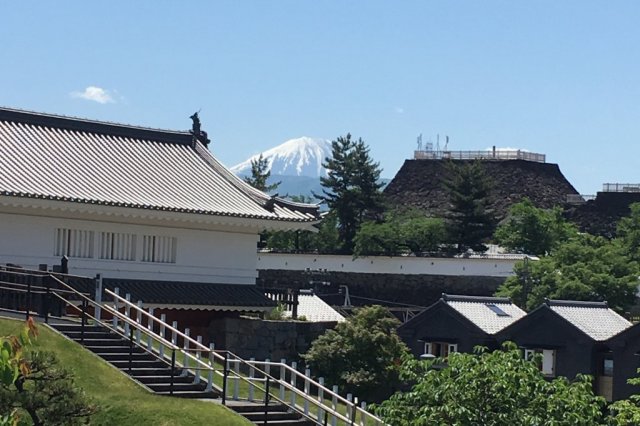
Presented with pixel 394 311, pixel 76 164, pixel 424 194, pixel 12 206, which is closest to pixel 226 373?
pixel 12 206

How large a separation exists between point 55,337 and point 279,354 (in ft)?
27.6

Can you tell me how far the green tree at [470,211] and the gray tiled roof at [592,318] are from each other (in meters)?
22.5

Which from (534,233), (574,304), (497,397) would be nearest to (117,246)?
(497,397)

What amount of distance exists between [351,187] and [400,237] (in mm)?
7503

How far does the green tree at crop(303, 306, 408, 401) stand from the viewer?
29969 millimetres

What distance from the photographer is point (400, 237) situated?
217ft

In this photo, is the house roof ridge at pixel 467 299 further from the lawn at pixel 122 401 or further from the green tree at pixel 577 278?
the lawn at pixel 122 401

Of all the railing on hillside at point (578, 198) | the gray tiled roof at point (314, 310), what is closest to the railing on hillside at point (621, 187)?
the railing on hillside at point (578, 198)

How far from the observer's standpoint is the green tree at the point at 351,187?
2835 inches

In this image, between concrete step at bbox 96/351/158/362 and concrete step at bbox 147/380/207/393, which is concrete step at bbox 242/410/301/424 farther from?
concrete step at bbox 96/351/158/362

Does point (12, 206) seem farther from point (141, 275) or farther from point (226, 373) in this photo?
point (226, 373)

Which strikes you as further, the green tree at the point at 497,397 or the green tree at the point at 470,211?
the green tree at the point at 470,211

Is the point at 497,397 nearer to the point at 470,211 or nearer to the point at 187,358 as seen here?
the point at 187,358

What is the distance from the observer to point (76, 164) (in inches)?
1164
